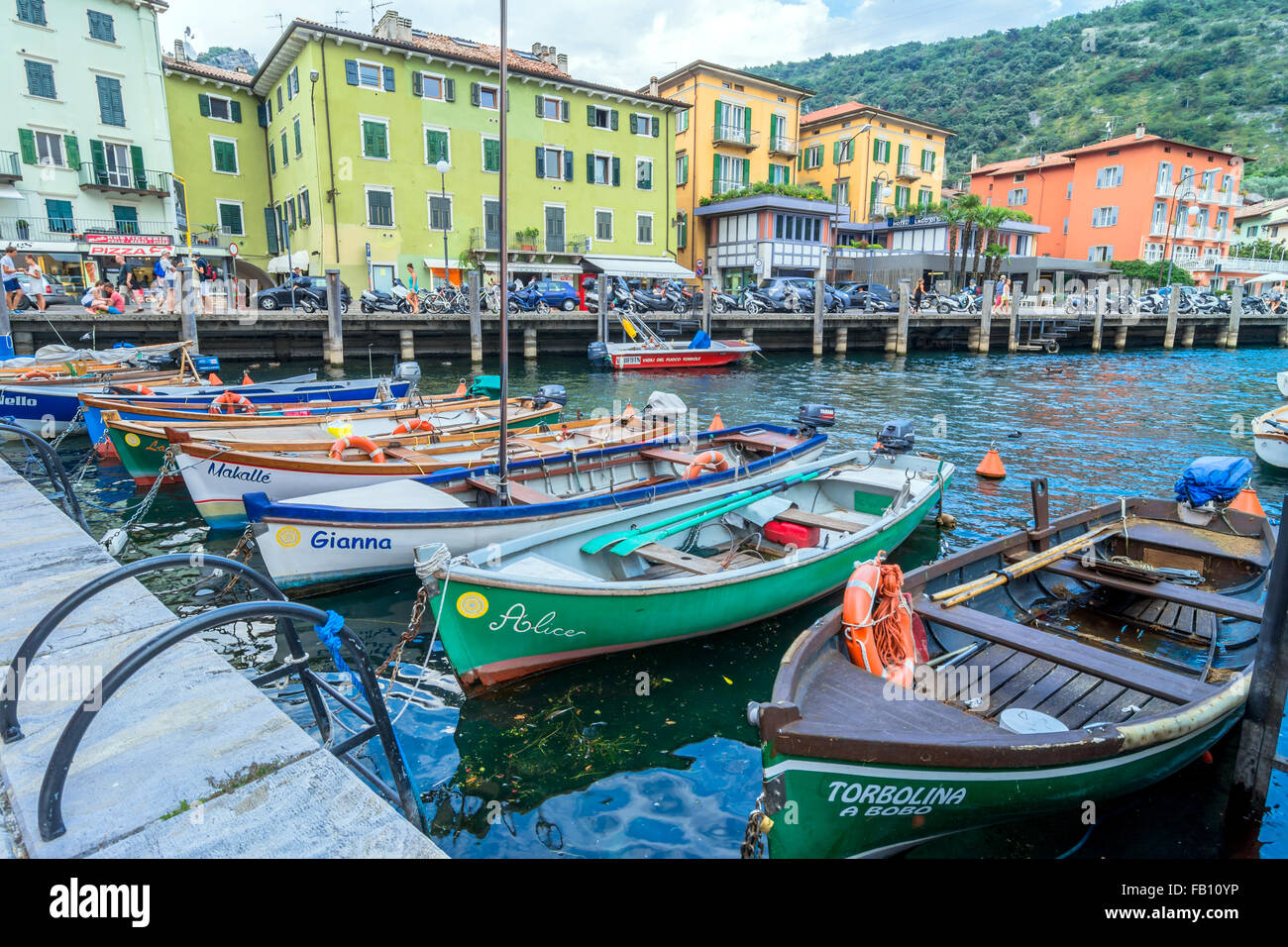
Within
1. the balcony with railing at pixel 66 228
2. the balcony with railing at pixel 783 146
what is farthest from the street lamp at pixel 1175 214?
the balcony with railing at pixel 66 228

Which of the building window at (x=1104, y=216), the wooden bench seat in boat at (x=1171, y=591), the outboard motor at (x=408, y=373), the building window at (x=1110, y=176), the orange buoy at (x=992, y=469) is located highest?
the building window at (x=1110, y=176)

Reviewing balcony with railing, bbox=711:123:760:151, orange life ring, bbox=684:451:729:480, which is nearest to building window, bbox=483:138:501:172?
balcony with railing, bbox=711:123:760:151

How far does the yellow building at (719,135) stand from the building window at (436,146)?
15100mm

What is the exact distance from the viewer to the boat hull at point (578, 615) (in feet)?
19.0

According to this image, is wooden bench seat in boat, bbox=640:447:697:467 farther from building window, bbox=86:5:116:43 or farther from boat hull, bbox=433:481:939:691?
building window, bbox=86:5:116:43

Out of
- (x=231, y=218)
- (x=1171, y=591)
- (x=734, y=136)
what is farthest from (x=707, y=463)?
(x=734, y=136)

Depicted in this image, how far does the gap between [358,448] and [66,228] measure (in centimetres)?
2975

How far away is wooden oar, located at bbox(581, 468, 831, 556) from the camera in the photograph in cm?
731

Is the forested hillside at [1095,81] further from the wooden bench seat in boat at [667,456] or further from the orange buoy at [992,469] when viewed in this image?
the wooden bench seat in boat at [667,456]

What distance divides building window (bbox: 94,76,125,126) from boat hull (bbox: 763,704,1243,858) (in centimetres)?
3997
